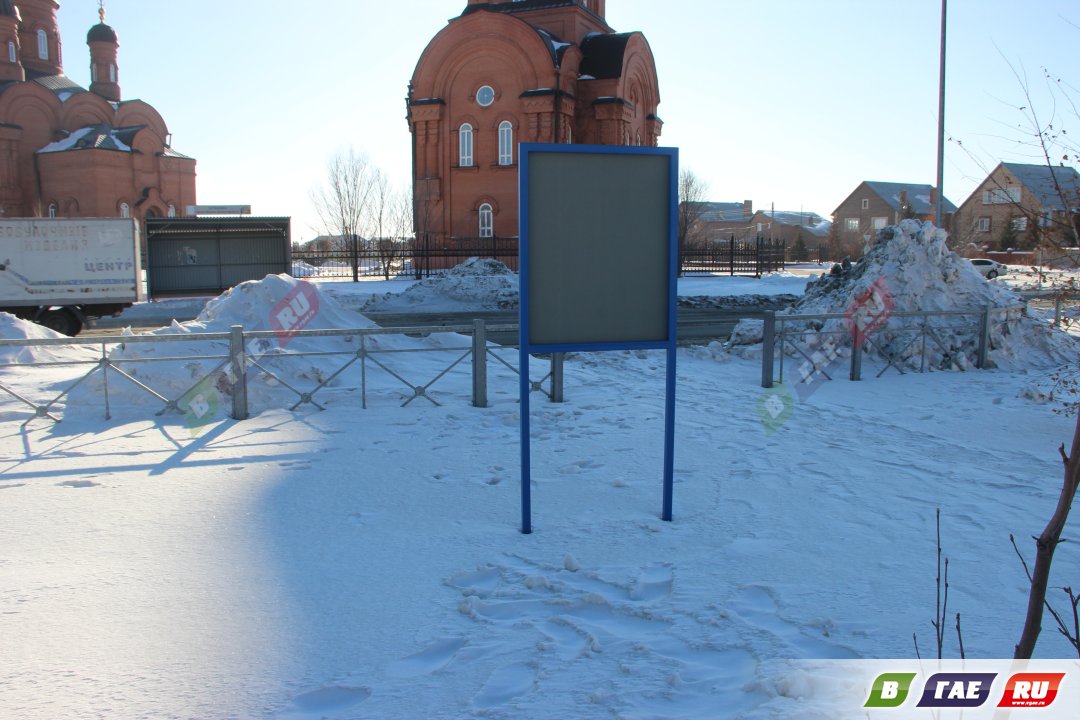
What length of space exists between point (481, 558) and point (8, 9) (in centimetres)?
5712

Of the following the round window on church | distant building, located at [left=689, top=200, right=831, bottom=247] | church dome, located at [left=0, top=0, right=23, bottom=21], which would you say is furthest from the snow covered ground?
distant building, located at [left=689, top=200, right=831, bottom=247]

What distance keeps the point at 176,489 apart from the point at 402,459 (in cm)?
186

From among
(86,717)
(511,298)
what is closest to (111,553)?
(86,717)

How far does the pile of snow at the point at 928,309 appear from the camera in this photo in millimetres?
12664

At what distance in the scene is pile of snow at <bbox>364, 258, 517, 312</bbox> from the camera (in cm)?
2572

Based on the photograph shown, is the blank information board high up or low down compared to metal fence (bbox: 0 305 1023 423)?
up

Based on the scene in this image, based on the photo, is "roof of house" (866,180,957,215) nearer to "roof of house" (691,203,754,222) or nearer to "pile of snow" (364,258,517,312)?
"roof of house" (691,203,754,222)

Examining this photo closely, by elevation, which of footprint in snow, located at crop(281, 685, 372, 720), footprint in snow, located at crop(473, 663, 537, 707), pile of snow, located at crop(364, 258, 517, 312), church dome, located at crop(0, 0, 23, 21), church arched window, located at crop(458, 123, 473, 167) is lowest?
footprint in snow, located at crop(281, 685, 372, 720)

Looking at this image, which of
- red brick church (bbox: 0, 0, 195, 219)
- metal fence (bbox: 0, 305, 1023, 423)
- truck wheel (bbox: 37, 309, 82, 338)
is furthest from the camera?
red brick church (bbox: 0, 0, 195, 219)

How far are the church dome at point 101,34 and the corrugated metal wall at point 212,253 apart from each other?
36246 mm

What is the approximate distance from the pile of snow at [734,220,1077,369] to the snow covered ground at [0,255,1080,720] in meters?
3.87

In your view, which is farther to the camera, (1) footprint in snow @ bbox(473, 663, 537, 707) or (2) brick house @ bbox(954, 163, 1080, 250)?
(1) footprint in snow @ bbox(473, 663, 537, 707)

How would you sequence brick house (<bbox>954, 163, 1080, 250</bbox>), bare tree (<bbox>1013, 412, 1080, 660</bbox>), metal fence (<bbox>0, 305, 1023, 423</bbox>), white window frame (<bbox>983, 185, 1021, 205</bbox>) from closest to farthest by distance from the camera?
bare tree (<bbox>1013, 412, 1080, 660</bbox>) < brick house (<bbox>954, 163, 1080, 250</bbox>) < white window frame (<bbox>983, 185, 1021, 205</bbox>) < metal fence (<bbox>0, 305, 1023, 423</bbox>)

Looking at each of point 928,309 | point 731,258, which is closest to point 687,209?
point 731,258
